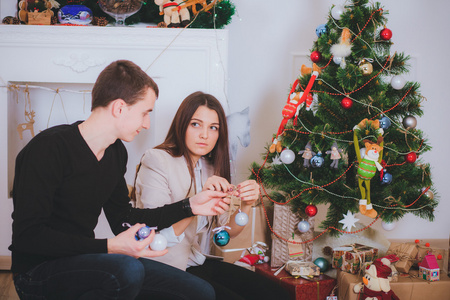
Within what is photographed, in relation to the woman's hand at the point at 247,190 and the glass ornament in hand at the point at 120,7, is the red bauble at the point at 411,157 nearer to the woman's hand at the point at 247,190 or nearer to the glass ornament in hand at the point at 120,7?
the woman's hand at the point at 247,190

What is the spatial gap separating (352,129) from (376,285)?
721 mm

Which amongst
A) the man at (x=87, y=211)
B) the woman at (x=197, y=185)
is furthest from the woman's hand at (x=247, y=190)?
the man at (x=87, y=211)

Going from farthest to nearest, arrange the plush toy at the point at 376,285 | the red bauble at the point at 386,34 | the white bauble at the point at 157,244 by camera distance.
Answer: the red bauble at the point at 386,34 → the plush toy at the point at 376,285 → the white bauble at the point at 157,244

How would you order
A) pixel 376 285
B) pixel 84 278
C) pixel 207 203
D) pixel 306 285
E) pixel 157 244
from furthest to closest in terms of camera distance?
pixel 306 285, pixel 376 285, pixel 207 203, pixel 157 244, pixel 84 278

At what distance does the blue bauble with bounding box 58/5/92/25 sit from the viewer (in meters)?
2.54

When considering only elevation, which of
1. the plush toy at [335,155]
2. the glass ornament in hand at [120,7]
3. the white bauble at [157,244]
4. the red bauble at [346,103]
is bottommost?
the white bauble at [157,244]

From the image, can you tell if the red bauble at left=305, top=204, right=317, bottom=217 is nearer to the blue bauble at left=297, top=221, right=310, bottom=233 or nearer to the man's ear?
the blue bauble at left=297, top=221, right=310, bottom=233

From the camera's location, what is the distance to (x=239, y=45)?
3.02 metres

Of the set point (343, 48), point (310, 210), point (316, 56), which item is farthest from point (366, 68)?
point (310, 210)

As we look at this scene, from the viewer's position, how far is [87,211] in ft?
4.41

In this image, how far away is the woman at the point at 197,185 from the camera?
1699 mm

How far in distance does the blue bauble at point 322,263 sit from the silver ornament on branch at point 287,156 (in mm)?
531

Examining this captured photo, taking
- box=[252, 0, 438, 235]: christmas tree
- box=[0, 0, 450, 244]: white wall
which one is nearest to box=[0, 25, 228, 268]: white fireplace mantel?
box=[0, 0, 450, 244]: white wall

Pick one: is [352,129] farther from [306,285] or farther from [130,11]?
[130,11]
